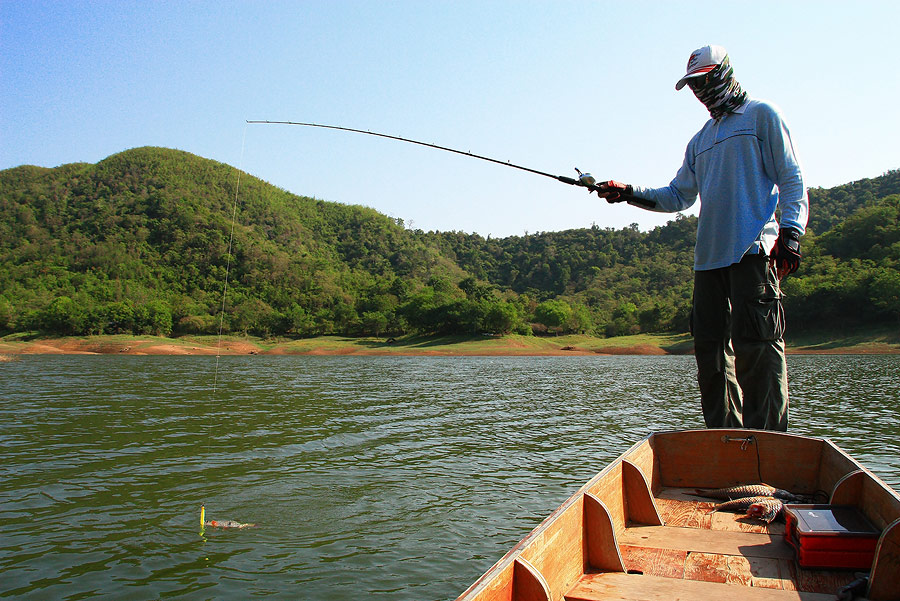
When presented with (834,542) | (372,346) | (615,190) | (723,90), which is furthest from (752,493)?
(372,346)

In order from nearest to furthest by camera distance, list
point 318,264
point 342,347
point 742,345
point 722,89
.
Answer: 1. point 742,345
2. point 722,89
3. point 342,347
4. point 318,264

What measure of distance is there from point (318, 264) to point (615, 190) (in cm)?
12087

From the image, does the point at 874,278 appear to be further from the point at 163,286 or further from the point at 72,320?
the point at 163,286

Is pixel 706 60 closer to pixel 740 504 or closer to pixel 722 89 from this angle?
pixel 722 89

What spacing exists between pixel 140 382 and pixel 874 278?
69.0 m

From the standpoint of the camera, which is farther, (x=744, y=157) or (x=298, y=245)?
(x=298, y=245)

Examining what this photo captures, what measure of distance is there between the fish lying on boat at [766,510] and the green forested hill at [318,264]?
6007 centimetres

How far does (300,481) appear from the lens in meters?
9.12

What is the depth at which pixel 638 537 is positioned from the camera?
358 cm

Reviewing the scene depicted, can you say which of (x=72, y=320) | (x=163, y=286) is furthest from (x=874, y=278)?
(x=163, y=286)

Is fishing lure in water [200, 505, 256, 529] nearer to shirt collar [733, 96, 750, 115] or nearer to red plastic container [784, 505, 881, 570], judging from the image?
red plastic container [784, 505, 881, 570]

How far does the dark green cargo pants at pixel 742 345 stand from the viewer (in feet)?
14.4

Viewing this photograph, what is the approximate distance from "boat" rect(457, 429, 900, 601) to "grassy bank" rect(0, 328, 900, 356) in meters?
67.4

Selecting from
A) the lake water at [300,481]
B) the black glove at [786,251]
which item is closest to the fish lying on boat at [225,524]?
the lake water at [300,481]
